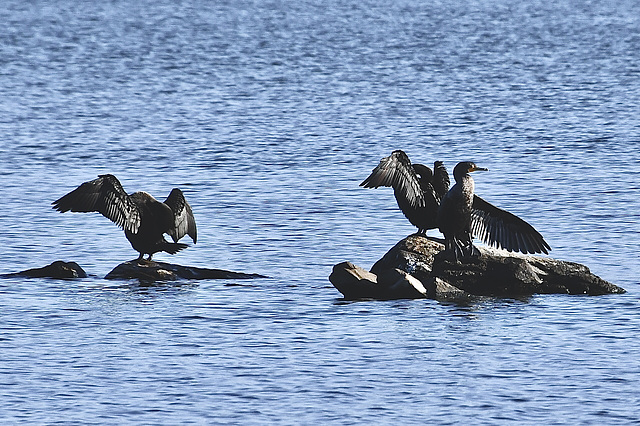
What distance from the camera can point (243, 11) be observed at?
250 feet

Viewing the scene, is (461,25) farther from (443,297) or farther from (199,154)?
(443,297)

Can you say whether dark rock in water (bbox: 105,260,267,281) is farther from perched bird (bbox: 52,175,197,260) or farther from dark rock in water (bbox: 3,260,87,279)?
dark rock in water (bbox: 3,260,87,279)

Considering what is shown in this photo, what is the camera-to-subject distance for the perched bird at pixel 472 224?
13961 mm

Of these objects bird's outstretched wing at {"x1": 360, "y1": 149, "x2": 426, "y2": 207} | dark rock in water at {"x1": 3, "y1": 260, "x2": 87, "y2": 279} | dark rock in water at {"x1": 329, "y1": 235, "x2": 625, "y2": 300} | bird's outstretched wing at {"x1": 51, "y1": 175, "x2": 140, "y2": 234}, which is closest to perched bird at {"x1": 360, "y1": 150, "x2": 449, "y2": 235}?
bird's outstretched wing at {"x1": 360, "y1": 149, "x2": 426, "y2": 207}

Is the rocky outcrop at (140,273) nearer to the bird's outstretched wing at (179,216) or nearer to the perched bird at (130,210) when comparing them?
the perched bird at (130,210)

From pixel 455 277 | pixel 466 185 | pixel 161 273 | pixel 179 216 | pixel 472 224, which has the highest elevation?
pixel 466 185

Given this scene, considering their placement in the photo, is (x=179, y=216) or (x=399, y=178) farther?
(x=179, y=216)

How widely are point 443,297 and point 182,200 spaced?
11.0ft

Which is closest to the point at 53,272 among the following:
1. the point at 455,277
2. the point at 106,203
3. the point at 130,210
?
the point at 106,203

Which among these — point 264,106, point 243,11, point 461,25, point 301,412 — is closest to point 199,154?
point 264,106

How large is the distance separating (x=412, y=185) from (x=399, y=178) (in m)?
0.18

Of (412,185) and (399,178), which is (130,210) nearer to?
(399,178)

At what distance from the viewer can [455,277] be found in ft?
46.5

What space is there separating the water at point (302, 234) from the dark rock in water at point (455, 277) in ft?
0.75
